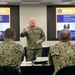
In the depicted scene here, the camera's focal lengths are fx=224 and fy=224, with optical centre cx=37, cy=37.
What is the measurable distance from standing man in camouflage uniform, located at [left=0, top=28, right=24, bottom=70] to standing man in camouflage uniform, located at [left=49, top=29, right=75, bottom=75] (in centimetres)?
46

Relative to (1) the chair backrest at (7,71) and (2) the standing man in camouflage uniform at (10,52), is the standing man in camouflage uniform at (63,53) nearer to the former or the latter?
(2) the standing man in camouflage uniform at (10,52)

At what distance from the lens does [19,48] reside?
312cm

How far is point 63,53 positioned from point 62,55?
3 centimetres

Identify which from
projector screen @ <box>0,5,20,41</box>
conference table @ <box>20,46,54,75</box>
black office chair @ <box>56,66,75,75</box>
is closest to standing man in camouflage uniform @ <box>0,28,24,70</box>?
conference table @ <box>20,46,54,75</box>

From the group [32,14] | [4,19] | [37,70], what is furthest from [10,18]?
[37,70]

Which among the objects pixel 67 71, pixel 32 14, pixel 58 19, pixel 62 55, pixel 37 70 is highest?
pixel 32 14

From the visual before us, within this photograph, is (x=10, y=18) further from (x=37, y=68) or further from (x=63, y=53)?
(x=63, y=53)

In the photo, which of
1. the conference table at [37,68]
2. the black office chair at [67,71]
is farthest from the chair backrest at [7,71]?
the conference table at [37,68]

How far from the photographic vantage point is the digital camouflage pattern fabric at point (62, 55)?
117 inches

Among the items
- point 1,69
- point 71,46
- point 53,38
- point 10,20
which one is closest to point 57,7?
point 53,38

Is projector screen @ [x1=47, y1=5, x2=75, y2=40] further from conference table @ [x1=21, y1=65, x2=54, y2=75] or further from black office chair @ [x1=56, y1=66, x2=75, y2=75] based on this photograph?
black office chair @ [x1=56, y1=66, x2=75, y2=75]

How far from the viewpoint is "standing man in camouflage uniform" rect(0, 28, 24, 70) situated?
119 inches

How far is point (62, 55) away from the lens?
299cm

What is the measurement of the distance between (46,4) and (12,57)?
18.7ft
